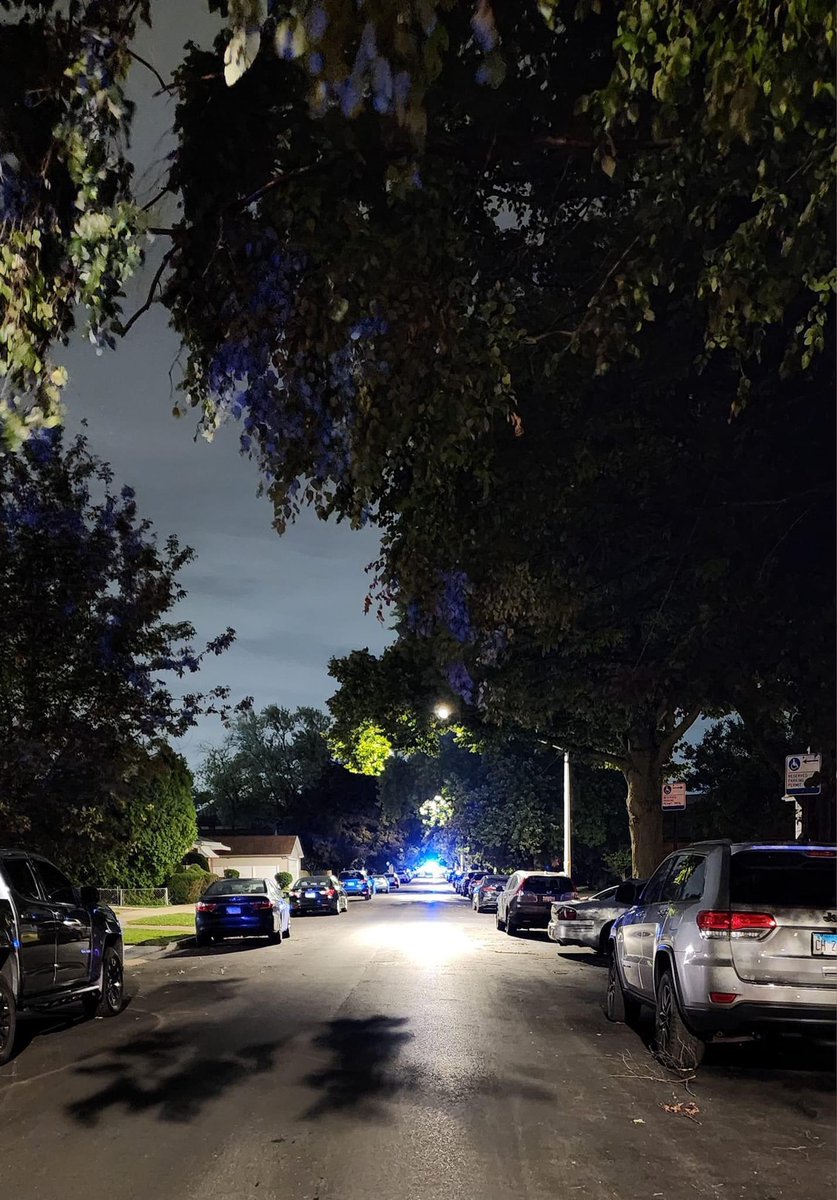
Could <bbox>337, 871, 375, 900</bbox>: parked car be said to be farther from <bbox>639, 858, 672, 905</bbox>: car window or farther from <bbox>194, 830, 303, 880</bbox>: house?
<bbox>639, 858, 672, 905</bbox>: car window

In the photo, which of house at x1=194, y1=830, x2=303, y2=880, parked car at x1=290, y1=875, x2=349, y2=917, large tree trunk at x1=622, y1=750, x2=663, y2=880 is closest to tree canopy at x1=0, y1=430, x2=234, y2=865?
large tree trunk at x1=622, y1=750, x2=663, y2=880

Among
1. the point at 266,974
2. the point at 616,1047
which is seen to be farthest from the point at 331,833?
the point at 616,1047

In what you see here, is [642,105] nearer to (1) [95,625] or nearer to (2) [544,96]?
(2) [544,96]

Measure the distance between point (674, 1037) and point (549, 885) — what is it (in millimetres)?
20915

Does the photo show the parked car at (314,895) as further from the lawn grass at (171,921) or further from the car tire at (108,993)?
the car tire at (108,993)

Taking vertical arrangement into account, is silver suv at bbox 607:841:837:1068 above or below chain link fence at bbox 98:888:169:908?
above

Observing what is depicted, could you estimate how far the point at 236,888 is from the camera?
1023 inches

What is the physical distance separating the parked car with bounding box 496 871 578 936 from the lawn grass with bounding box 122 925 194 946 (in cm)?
826

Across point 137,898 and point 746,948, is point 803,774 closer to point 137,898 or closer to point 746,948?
point 746,948

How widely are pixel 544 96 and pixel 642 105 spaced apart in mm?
821

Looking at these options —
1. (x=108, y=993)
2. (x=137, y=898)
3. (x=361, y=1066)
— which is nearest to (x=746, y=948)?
(x=361, y=1066)

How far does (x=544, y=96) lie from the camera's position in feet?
29.2

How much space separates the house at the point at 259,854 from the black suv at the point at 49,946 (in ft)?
236

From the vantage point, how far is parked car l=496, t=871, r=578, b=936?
29781mm
